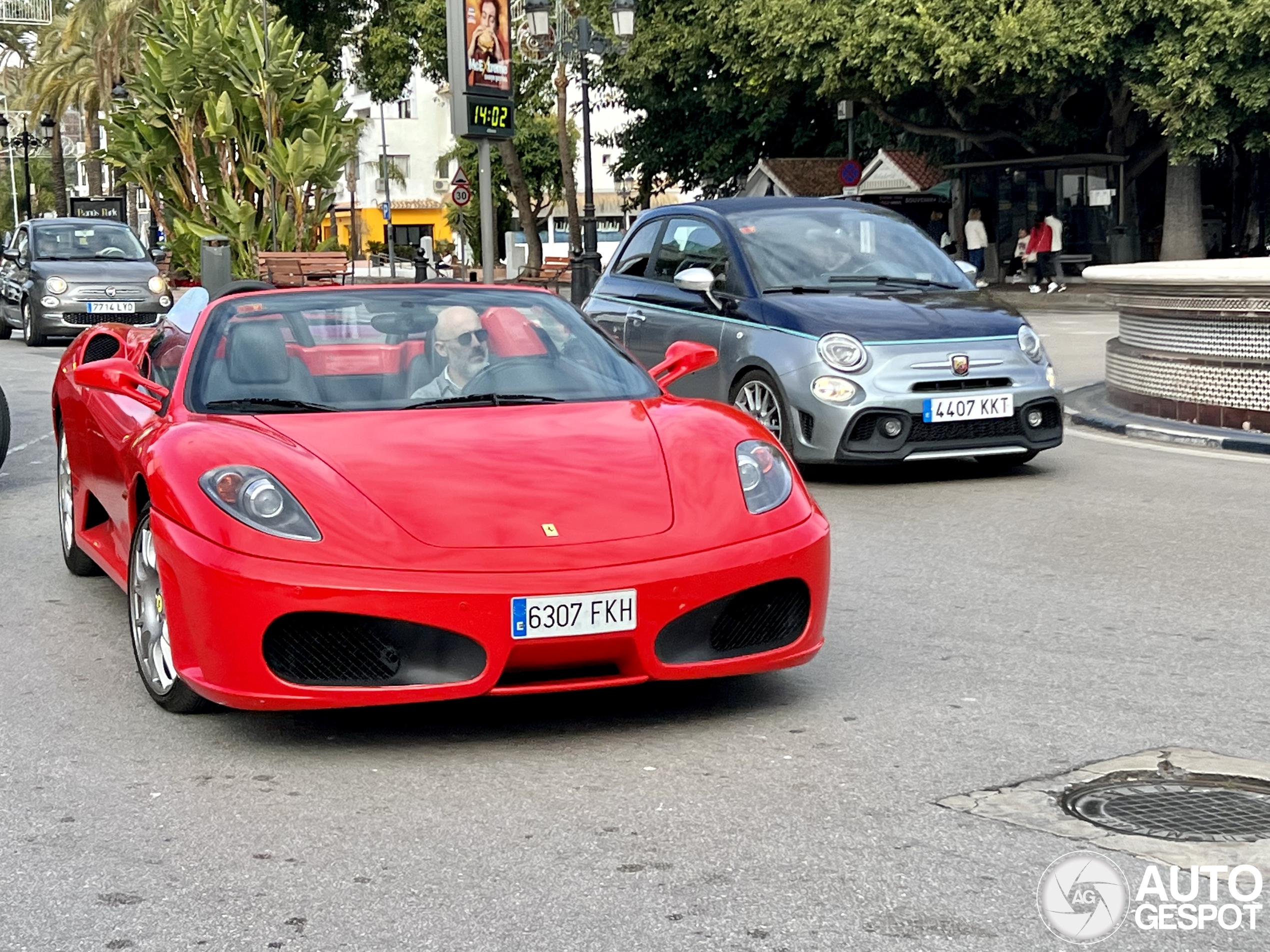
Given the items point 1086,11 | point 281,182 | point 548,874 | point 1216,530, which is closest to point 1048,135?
point 1086,11

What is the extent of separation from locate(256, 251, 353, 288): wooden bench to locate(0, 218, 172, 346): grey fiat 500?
5655 mm

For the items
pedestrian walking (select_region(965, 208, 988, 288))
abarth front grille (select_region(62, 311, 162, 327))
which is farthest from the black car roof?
pedestrian walking (select_region(965, 208, 988, 288))

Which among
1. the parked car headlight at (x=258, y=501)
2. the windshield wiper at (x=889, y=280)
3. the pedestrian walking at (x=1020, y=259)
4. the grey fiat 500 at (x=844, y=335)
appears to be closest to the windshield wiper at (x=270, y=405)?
the parked car headlight at (x=258, y=501)

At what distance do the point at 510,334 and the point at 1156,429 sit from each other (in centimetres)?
751

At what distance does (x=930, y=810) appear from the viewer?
4312mm

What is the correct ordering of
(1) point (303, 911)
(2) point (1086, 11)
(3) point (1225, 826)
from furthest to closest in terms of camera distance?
(2) point (1086, 11), (3) point (1225, 826), (1) point (303, 911)

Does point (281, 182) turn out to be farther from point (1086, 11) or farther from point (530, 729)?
point (530, 729)

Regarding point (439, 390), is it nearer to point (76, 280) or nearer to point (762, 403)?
point (762, 403)

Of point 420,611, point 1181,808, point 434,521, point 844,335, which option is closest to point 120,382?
point 434,521

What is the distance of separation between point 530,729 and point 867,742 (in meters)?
0.92

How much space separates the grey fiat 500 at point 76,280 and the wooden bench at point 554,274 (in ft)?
53.9

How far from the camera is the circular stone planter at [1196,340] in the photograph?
12.0 meters

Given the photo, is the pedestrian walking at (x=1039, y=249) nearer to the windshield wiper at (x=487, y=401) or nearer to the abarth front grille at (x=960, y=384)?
the abarth front grille at (x=960, y=384)

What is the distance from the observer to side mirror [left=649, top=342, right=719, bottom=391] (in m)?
6.37
